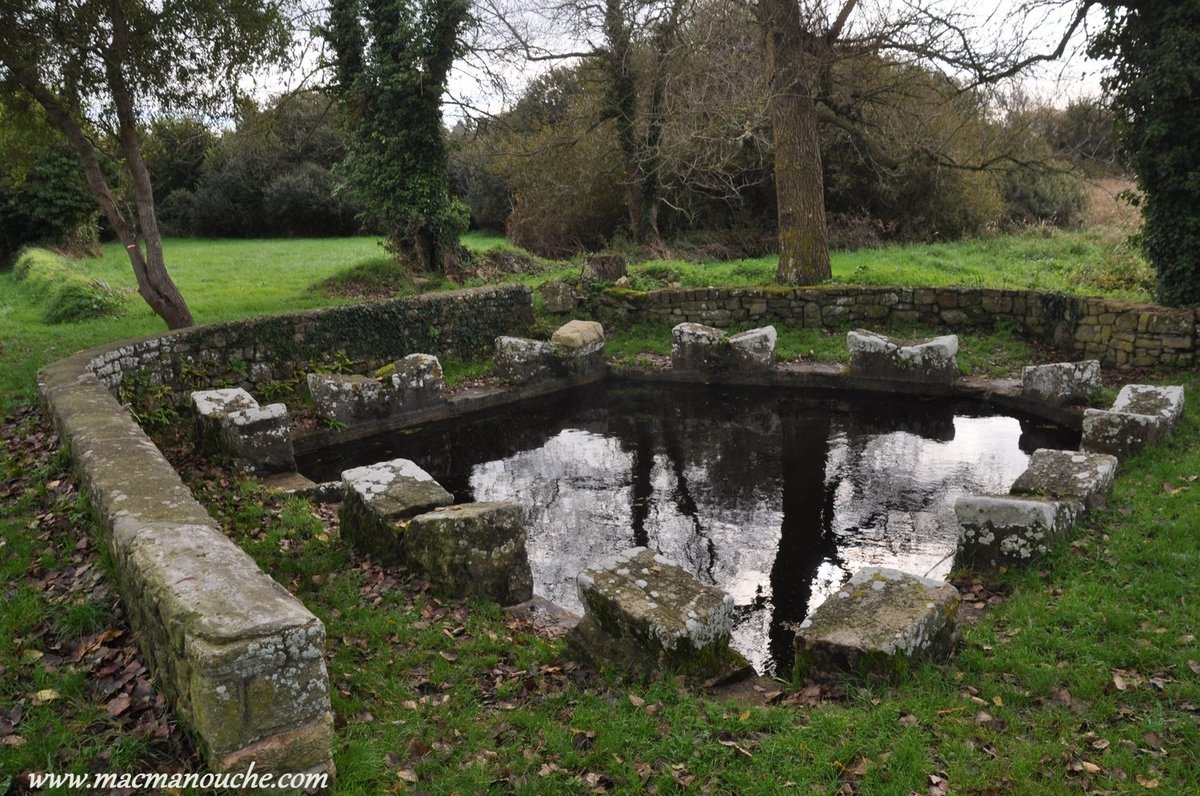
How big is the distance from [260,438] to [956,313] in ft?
31.8

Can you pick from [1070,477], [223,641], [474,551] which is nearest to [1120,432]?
[1070,477]

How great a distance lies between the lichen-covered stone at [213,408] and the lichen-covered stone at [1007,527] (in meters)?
6.70

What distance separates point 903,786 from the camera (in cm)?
359

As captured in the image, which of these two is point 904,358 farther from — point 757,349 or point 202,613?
point 202,613

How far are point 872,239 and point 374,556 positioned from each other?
1689cm

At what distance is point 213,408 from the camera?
8609 millimetres

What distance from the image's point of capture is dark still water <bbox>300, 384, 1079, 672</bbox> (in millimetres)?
6355

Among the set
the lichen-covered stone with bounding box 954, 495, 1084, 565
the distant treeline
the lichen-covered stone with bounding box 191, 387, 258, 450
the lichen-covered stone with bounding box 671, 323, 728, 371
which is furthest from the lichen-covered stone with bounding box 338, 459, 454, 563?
the distant treeline

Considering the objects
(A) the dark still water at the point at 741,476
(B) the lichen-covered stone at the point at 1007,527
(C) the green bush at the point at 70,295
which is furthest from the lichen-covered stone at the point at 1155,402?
(C) the green bush at the point at 70,295

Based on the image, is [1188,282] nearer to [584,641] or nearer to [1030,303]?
[1030,303]

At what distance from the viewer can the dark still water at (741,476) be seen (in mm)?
6355

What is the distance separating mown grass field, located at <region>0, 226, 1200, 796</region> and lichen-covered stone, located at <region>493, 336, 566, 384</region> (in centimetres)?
544

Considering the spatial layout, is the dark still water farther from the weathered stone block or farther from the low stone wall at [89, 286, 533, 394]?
the weathered stone block

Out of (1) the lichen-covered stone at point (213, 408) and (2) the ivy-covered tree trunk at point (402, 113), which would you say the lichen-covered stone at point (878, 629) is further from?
(2) the ivy-covered tree trunk at point (402, 113)
